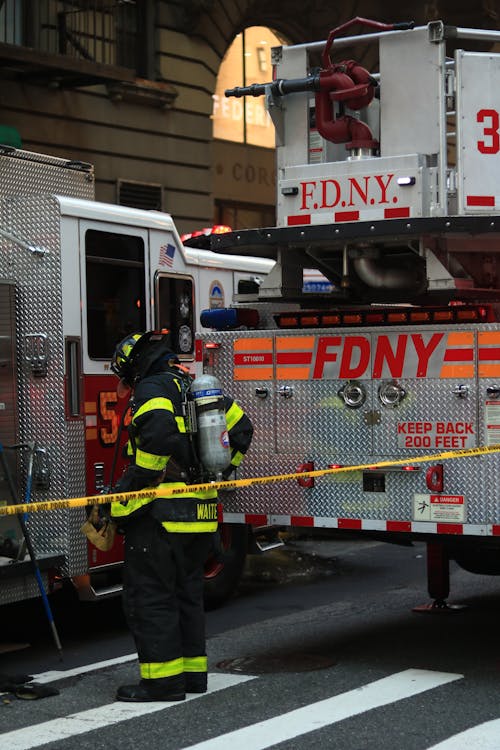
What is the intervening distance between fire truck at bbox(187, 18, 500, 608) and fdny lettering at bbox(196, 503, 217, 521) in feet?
2.72

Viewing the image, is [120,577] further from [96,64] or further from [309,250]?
[96,64]

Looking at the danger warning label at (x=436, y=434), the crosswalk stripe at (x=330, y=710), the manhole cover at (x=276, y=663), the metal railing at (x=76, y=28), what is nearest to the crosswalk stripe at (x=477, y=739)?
the crosswalk stripe at (x=330, y=710)

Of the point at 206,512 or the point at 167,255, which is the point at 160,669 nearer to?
the point at 206,512

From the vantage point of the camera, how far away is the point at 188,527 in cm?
694

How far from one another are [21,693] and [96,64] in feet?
36.8

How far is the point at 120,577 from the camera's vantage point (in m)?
8.88

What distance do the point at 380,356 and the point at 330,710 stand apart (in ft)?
6.87

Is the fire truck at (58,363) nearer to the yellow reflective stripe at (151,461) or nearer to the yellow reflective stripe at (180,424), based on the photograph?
the yellow reflective stripe at (180,424)

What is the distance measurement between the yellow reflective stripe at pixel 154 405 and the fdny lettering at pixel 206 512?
0.57 m

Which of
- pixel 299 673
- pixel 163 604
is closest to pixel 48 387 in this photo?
pixel 163 604

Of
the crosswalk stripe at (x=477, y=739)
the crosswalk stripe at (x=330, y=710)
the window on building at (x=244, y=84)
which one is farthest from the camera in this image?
the window on building at (x=244, y=84)

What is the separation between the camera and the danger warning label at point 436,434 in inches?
287

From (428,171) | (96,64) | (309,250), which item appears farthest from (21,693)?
(96,64)

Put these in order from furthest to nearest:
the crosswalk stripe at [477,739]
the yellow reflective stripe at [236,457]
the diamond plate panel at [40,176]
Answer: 1. the diamond plate panel at [40,176]
2. the yellow reflective stripe at [236,457]
3. the crosswalk stripe at [477,739]
